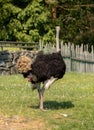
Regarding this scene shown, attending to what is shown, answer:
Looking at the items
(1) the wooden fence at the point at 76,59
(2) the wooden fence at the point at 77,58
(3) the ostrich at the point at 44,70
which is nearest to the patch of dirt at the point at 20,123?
(3) the ostrich at the point at 44,70

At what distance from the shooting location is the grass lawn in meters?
9.88

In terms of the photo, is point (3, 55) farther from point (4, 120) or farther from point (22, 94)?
point (4, 120)

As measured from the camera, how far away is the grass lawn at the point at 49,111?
9880 mm

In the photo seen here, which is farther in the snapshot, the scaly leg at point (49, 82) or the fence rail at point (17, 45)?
the fence rail at point (17, 45)

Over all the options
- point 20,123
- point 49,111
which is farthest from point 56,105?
point 20,123

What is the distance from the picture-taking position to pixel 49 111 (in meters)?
11.2

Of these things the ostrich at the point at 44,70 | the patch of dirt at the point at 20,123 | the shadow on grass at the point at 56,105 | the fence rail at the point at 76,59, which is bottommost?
the fence rail at the point at 76,59

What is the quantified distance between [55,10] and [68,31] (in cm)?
217

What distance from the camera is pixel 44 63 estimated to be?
10828 mm

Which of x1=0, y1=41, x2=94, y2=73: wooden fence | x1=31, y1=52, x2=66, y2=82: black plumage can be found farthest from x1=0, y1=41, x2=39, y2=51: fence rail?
x1=31, y1=52, x2=66, y2=82: black plumage

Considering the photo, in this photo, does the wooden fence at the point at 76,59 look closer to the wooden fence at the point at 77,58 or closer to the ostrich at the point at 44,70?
the wooden fence at the point at 77,58

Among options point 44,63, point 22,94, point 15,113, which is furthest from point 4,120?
point 22,94

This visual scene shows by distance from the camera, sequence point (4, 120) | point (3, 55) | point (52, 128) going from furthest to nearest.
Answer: point (3, 55)
point (4, 120)
point (52, 128)

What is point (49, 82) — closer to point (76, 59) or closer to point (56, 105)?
point (56, 105)
